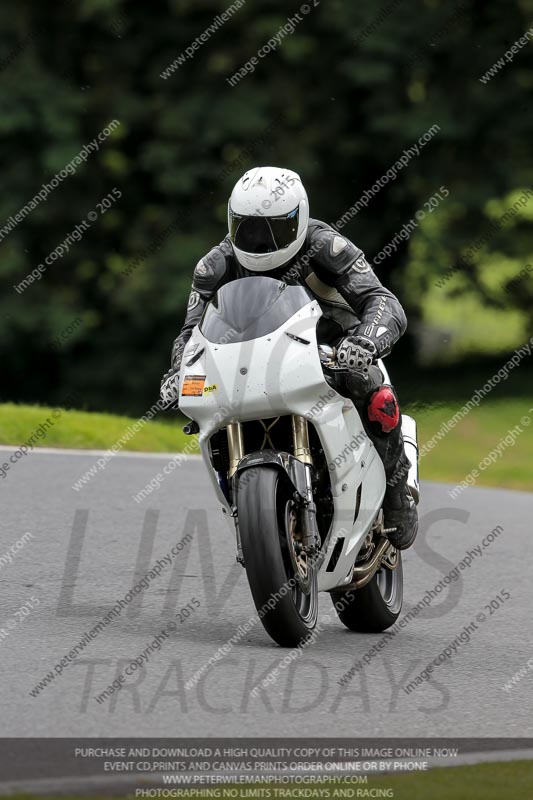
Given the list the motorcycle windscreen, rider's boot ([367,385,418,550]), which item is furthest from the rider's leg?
the motorcycle windscreen

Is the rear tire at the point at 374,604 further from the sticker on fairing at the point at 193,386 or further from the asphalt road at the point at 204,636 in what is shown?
the sticker on fairing at the point at 193,386

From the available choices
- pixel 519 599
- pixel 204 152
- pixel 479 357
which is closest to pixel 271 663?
pixel 519 599

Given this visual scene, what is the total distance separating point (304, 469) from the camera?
220 inches

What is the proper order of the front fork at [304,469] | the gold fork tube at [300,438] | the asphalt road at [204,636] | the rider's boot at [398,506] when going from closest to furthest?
the asphalt road at [204,636] < the front fork at [304,469] < the gold fork tube at [300,438] < the rider's boot at [398,506]

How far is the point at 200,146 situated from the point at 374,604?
15.3 meters

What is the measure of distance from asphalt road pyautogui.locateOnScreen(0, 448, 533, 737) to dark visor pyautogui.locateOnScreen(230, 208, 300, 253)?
1598 mm

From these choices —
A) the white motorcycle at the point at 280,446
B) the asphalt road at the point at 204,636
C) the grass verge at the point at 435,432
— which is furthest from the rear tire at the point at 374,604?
the grass verge at the point at 435,432

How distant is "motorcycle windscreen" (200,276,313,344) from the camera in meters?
5.68

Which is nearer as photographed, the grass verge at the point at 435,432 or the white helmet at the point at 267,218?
the white helmet at the point at 267,218

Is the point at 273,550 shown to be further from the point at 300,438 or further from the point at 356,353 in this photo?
the point at 356,353

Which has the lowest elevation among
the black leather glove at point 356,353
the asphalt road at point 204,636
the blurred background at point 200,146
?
the blurred background at point 200,146

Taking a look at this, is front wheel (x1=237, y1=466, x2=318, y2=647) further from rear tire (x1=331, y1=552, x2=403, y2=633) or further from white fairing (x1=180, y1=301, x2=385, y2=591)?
rear tire (x1=331, y1=552, x2=403, y2=633)

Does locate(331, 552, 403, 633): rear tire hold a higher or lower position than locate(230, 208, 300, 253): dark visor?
lower

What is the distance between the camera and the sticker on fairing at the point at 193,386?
568 cm
